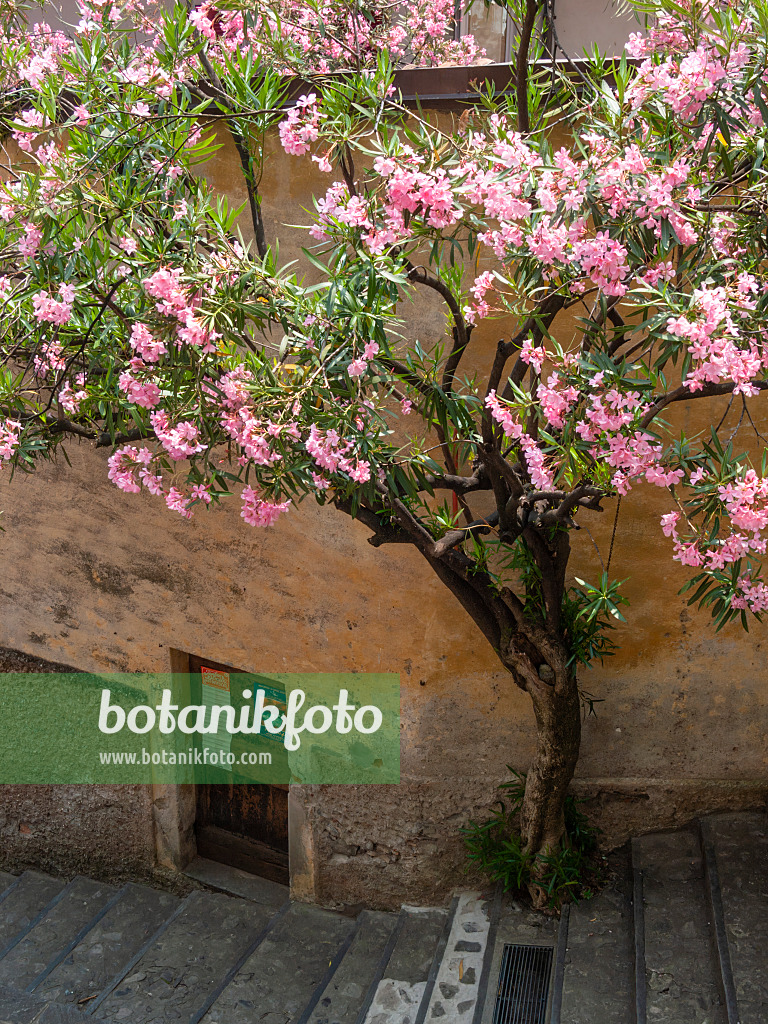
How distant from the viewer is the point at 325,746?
17.4ft

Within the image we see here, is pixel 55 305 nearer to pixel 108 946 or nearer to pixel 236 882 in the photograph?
pixel 108 946

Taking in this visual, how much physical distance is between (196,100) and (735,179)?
97.3 inches

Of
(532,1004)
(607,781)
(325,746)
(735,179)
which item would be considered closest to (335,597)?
(325,746)

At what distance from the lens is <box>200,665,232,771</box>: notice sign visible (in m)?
5.87

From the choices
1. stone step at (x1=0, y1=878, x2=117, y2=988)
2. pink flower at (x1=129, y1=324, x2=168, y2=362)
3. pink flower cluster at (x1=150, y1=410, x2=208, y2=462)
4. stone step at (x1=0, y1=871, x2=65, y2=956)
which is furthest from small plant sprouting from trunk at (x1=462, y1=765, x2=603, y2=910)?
pink flower at (x1=129, y1=324, x2=168, y2=362)

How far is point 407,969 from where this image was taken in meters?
4.72

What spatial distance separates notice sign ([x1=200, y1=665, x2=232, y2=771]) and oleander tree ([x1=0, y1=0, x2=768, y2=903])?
227cm

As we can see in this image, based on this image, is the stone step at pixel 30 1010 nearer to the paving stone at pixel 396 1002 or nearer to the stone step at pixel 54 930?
the stone step at pixel 54 930

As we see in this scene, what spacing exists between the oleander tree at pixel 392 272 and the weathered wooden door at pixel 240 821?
103 inches

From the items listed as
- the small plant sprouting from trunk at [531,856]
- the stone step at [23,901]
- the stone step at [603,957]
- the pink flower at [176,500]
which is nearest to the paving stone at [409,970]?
the small plant sprouting from trunk at [531,856]

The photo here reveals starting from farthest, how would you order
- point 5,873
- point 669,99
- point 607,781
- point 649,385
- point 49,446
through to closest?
point 5,873 < point 607,781 < point 49,446 < point 649,385 < point 669,99

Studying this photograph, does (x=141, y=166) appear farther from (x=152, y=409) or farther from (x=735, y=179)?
(x=735, y=179)

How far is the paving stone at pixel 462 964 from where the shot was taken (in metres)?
4.22

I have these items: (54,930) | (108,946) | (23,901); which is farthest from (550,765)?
(23,901)
